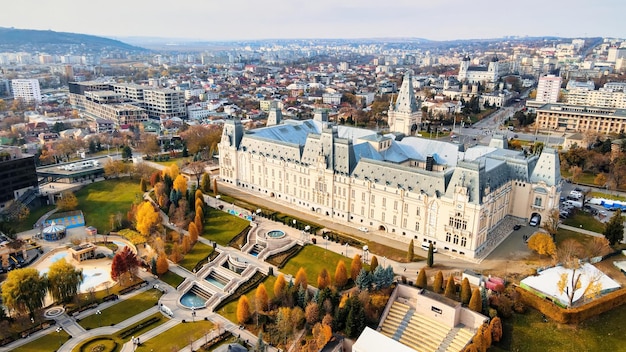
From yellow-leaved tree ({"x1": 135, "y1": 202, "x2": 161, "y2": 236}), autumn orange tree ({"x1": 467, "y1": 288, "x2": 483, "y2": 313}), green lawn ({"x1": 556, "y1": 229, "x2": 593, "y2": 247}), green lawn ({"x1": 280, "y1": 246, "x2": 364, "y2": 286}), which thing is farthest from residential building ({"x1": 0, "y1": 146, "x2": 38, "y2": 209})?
green lawn ({"x1": 556, "y1": 229, "x2": 593, "y2": 247})

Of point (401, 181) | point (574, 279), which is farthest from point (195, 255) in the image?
point (574, 279)

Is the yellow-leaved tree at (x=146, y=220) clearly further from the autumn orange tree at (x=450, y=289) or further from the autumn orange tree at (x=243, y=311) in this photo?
the autumn orange tree at (x=450, y=289)

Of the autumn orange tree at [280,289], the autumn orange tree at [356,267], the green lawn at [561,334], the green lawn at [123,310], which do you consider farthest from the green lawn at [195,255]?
the green lawn at [561,334]

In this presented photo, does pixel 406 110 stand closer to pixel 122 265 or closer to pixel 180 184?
pixel 180 184

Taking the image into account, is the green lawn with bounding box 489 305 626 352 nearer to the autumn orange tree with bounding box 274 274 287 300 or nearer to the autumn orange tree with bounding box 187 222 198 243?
the autumn orange tree with bounding box 274 274 287 300

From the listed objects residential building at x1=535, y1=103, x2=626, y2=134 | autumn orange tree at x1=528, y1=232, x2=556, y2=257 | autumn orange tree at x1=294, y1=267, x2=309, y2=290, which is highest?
residential building at x1=535, y1=103, x2=626, y2=134

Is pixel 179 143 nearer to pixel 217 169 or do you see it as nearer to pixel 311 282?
pixel 217 169
